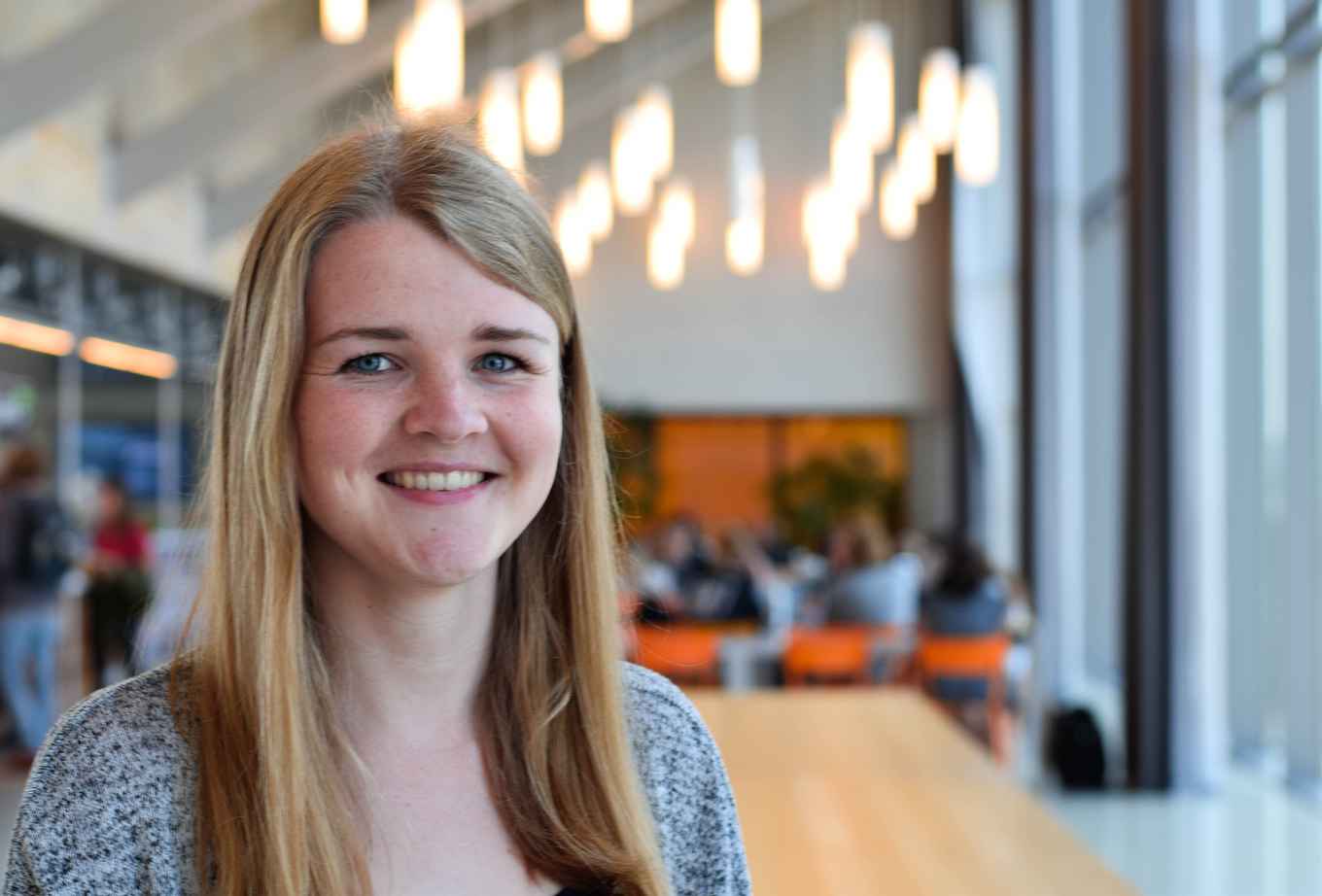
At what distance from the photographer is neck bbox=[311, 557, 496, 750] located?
3.67 feet

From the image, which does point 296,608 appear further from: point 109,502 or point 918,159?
point 109,502

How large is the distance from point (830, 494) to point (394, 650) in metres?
13.7

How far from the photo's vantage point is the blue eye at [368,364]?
105 centimetres

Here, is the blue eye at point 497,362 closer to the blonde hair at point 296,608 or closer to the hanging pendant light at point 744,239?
the blonde hair at point 296,608

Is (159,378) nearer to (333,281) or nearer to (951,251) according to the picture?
(951,251)

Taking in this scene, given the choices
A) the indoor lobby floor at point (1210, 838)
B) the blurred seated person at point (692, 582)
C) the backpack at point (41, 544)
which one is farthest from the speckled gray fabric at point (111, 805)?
the backpack at point (41, 544)

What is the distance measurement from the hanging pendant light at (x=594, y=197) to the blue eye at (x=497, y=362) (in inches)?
311

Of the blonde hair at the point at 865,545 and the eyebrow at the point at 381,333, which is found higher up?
the eyebrow at the point at 381,333

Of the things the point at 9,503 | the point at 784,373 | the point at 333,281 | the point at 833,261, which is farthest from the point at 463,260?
the point at 784,373

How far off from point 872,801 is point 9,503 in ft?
14.4

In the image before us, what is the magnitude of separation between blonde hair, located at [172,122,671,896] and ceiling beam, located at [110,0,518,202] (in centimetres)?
742

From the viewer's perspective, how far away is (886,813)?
3.19 m

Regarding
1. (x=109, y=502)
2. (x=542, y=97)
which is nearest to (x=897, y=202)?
(x=542, y=97)

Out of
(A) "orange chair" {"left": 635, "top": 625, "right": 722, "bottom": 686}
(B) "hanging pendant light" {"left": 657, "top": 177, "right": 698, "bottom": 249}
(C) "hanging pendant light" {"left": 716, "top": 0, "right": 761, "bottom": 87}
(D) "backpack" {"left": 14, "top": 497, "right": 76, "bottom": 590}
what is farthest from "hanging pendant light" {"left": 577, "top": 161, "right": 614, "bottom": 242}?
(C) "hanging pendant light" {"left": 716, "top": 0, "right": 761, "bottom": 87}
